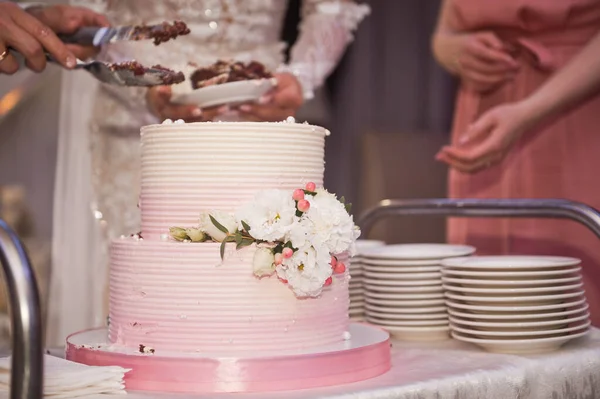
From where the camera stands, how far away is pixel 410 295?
5.51ft

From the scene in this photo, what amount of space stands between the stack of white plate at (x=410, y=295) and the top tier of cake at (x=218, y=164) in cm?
41

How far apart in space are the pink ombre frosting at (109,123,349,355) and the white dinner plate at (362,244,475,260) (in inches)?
12.9

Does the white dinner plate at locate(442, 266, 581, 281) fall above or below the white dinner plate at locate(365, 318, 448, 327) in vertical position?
above

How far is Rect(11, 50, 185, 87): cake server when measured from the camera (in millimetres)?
1587

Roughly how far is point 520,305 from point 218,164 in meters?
0.63

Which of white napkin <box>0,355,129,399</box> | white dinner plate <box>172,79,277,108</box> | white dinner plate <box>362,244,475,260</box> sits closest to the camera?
white napkin <box>0,355,129,399</box>

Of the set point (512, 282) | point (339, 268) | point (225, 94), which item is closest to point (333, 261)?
point (339, 268)

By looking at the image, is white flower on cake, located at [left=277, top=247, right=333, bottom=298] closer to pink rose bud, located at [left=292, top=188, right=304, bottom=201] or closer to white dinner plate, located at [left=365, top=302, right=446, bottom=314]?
pink rose bud, located at [left=292, top=188, right=304, bottom=201]

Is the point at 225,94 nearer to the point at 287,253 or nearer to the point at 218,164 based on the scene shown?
the point at 218,164

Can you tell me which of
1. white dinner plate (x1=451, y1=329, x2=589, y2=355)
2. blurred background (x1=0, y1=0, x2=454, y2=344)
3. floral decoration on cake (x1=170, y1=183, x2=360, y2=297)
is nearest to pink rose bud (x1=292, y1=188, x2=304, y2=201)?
floral decoration on cake (x1=170, y1=183, x2=360, y2=297)

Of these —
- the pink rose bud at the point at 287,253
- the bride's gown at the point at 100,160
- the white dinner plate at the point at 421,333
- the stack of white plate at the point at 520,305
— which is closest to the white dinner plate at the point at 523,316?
the stack of white plate at the point at 520,305

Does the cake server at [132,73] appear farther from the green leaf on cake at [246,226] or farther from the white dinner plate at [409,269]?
the white dinner plate at [409,269]

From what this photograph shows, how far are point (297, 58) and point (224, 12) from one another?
335mm

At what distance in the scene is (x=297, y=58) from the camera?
2922 millimetres
